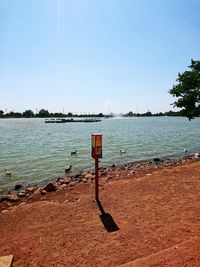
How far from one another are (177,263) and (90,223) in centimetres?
287

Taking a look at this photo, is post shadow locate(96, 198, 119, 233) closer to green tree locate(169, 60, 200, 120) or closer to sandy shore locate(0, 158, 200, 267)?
sandy shore locate(0, 158, 200, 267)

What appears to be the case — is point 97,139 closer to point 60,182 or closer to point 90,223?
point 90,223

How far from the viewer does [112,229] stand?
250 inches

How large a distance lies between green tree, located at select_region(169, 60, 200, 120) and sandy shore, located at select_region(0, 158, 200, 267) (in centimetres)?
903

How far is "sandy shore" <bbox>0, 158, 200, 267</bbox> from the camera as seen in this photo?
5078 mm

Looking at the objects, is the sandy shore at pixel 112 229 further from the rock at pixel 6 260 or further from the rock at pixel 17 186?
the rock at pixel 17 186

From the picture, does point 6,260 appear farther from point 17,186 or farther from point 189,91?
point 189,91

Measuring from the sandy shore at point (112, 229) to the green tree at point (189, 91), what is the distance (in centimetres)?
903

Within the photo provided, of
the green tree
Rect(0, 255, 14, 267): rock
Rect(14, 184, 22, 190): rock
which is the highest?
the green tree

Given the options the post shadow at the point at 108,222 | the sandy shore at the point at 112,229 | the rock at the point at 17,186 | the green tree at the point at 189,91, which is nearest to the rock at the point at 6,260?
the sandy shore at the point at 112,229

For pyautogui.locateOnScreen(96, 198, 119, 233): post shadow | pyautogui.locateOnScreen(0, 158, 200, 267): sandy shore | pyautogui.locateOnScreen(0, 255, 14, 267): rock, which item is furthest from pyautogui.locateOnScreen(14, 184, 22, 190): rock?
pyautogui.locateOnScreen(0, 255, 14, 267): rock

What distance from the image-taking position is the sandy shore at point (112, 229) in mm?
5078

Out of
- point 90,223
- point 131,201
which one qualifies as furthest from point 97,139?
point 90,223

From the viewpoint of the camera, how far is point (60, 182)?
559 inches
